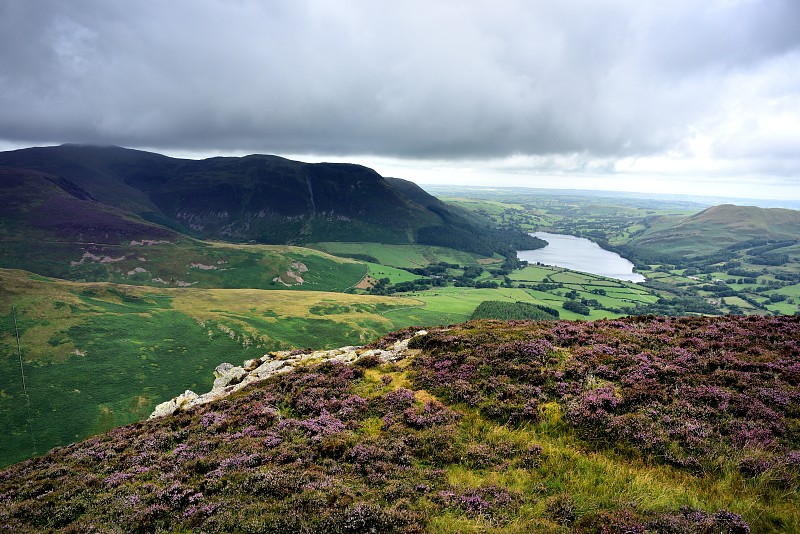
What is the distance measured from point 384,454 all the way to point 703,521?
10.2 m

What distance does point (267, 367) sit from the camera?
3638 centimetres

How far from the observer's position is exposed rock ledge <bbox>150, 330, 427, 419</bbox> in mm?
30203

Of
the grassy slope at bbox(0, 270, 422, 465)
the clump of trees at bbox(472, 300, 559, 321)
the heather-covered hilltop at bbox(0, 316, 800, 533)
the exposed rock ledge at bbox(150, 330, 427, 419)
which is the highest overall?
the heather-covered hilltop at bbox(0, 316, 800, 533)

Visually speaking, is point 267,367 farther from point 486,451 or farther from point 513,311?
point 513,311

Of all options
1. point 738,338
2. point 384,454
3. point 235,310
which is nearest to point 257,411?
point 384,454

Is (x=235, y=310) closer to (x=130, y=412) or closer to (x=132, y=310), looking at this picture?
(x=132, y=310)

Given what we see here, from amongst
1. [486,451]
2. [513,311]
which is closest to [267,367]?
[486,451]

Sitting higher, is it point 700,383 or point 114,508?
point 700,383

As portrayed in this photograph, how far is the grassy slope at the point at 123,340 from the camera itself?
241 feet

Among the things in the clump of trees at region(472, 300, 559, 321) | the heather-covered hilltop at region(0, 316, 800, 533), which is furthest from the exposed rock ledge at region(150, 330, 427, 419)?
the clump of trees at region(472, 300, 559, 321)

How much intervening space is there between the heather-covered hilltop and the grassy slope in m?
67.4

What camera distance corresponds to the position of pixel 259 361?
4044 centimetres

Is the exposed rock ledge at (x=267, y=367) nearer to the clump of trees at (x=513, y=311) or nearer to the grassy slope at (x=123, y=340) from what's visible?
the grassy slope at (x=123, y=340)

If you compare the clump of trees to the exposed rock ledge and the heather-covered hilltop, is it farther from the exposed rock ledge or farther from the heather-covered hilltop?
the heather-covered hilltop
